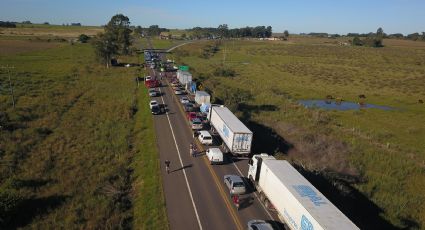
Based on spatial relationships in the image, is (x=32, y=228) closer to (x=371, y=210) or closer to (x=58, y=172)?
(x=58, y=172)

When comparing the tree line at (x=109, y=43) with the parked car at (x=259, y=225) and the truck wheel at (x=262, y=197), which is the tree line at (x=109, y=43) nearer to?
the truck wheel at (x=262, y=197)

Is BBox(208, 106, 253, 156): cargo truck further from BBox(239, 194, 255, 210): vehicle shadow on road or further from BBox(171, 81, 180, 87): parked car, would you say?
BBox(171, 81, 180, 87): parked car

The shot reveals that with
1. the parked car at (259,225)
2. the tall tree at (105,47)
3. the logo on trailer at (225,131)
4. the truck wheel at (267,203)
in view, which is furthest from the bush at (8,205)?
the tall tree at (105,47)

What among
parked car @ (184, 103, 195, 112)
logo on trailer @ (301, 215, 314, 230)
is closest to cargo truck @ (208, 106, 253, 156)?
parked car @ (184, 103, 195, 112)

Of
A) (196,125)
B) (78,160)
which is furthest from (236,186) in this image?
(196,125)

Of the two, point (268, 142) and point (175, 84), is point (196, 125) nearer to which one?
point (268, 142)

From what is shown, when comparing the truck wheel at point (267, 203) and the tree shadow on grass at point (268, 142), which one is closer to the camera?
the truck wheel at point (267, 203)
